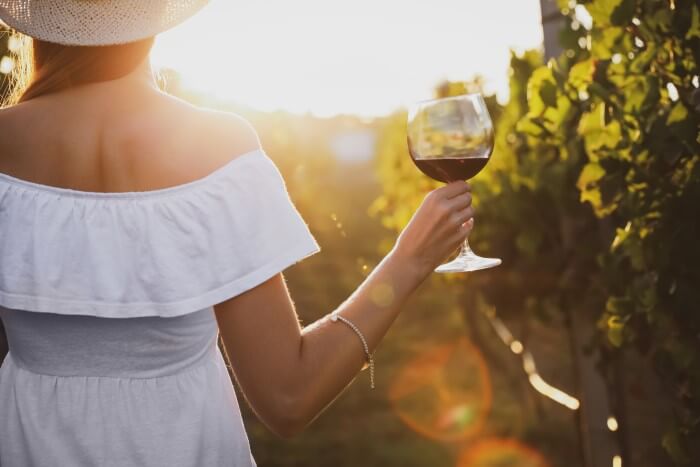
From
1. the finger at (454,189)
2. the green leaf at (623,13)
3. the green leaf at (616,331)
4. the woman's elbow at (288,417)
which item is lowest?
the green leaf at (616,331)

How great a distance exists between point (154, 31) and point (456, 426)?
6906 millimetres

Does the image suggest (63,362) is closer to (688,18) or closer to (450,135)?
(450,135)

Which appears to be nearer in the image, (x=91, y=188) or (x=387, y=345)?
(x=91, y=188)

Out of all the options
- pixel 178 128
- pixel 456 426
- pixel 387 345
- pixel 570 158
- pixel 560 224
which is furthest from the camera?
pixel 387 345

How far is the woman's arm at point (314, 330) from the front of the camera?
55.4 inches

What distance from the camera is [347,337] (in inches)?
58.2

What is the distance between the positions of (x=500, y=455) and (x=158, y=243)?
603 cm

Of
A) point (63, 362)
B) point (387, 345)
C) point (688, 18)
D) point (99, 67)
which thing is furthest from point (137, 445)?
point (387, 345)

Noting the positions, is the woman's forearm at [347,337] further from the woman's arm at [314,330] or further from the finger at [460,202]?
the finger at [460,202]

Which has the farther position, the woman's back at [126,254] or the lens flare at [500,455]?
the lens flare at [500,455]

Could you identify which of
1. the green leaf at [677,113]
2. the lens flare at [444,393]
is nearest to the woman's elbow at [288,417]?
the green leaf at [677,113]

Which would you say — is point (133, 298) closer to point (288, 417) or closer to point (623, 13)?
point (288, 417)

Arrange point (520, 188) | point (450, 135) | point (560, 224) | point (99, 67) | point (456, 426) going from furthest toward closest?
1. point (456, 426)
2. point (520, 188)
3. point (560, 224)
4. point (450, 135)
5. point (99, 67)

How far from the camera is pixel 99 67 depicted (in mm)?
1515
